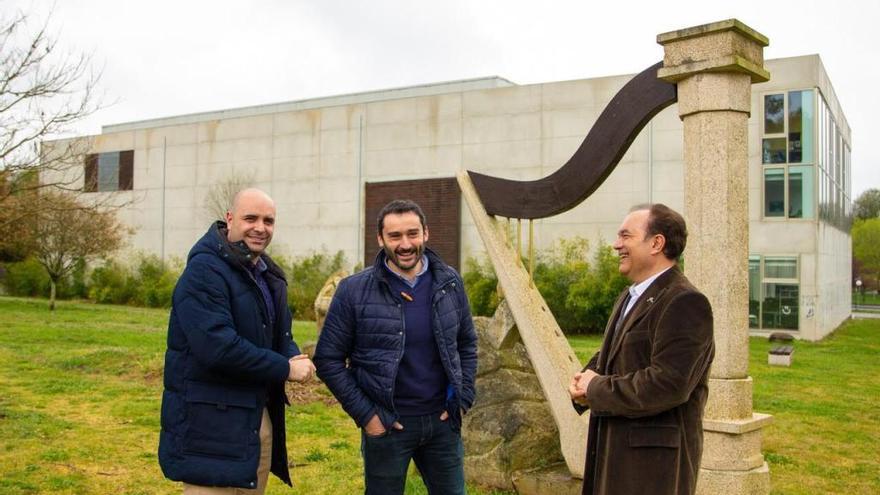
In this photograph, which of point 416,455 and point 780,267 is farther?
point 780,267

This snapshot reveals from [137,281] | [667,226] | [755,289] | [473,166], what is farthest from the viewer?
[137,281]

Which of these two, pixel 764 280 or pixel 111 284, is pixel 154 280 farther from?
pixel 764 280

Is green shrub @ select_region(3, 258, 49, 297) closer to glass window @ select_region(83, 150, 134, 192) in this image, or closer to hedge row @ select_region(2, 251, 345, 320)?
hedge row @ select_region(2, 251, 345, 320)

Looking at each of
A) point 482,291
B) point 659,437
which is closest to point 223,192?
point 482,291

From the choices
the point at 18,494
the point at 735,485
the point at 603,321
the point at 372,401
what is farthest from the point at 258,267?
the point at 603,321

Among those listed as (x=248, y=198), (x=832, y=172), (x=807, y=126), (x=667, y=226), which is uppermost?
(x=807, y=126)

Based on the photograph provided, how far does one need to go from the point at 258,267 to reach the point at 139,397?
6.61 m

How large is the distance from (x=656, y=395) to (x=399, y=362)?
4.00 feet

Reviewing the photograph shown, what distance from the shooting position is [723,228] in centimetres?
408

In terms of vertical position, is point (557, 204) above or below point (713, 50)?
below

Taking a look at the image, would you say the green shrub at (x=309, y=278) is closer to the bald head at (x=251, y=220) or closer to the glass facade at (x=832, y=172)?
the glass facade at (x=832, y=172)

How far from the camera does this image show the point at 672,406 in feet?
8.71

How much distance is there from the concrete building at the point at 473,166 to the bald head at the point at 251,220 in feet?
41.4

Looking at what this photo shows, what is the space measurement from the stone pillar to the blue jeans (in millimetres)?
1377
